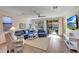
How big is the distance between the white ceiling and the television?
19cm

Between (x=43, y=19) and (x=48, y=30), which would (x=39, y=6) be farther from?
(x=48, y=30)

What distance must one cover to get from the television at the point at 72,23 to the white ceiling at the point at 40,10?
0.19m

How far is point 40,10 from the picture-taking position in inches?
97.0

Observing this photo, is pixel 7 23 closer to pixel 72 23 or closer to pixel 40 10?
pixel 40 10

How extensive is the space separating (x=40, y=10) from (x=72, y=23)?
97 centimetres

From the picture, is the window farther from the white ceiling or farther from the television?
the television

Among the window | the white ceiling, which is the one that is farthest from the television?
the window

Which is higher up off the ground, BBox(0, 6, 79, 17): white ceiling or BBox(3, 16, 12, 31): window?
BBox(0, 6, 79, 17): white ceiling

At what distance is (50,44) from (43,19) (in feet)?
2.53

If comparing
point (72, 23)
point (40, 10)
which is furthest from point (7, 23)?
point (72, 23)

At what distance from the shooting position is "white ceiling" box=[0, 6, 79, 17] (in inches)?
90.4

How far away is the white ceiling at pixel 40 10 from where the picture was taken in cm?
230

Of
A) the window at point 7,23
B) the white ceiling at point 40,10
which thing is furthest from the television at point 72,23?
the window at point 7,23
